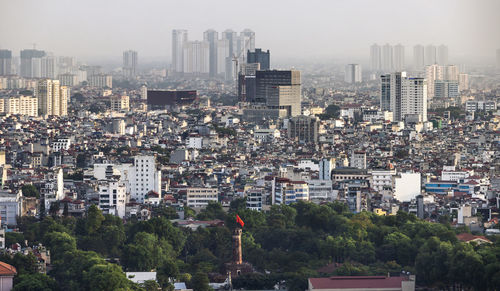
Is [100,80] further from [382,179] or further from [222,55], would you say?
[382,179]

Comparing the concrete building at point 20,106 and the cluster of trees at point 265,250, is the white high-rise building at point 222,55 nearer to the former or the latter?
the concrete building at point 20,106

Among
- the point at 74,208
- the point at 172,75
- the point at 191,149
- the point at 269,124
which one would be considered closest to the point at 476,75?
the point at 269,124

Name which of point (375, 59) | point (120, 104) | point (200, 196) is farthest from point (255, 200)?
point (375, 59)

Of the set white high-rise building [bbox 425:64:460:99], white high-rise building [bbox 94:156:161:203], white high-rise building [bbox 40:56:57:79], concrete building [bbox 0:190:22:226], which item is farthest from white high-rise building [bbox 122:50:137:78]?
concrete building [bbox 0:190:22:226]

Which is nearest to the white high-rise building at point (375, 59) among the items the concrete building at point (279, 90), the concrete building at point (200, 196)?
the concrete building at point (279, 90)

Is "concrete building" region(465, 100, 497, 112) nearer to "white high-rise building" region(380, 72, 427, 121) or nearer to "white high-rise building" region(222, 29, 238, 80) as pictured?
"white high-rise building" region(380, 72, 427, 121)
